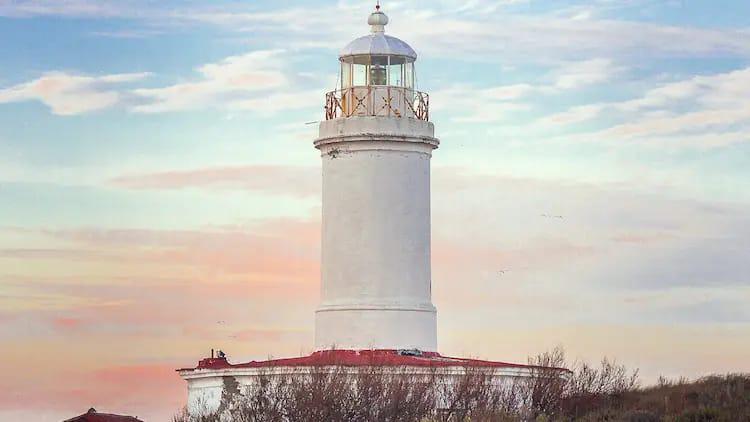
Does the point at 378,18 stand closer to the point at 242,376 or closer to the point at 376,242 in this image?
the point at 376,242

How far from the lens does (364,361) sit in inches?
1715

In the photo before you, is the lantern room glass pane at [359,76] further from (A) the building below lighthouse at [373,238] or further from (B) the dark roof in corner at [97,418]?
(B) the dark roof in corner at [97,418]

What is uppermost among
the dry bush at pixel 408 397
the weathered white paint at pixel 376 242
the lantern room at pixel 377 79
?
the lantern room at pixel 377 79

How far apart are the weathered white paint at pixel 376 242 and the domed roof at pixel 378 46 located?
1.44 metres

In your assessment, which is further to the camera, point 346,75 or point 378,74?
point 346,75

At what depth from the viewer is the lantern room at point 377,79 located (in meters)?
45.6

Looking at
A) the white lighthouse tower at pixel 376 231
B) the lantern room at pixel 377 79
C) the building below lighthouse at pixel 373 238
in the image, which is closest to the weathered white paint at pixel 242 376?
the building below lighthouse at pixel 373 238

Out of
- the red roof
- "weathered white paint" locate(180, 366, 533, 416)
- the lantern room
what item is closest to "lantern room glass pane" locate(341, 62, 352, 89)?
the lantern room

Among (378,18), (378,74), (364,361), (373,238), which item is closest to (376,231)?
(373,238)

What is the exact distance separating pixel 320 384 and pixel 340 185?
456 cm

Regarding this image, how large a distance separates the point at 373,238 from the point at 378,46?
12.5ft

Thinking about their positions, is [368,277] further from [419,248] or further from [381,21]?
[381,21]

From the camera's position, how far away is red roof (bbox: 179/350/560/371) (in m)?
43.3

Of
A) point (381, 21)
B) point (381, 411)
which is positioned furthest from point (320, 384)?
point (381, 21)
